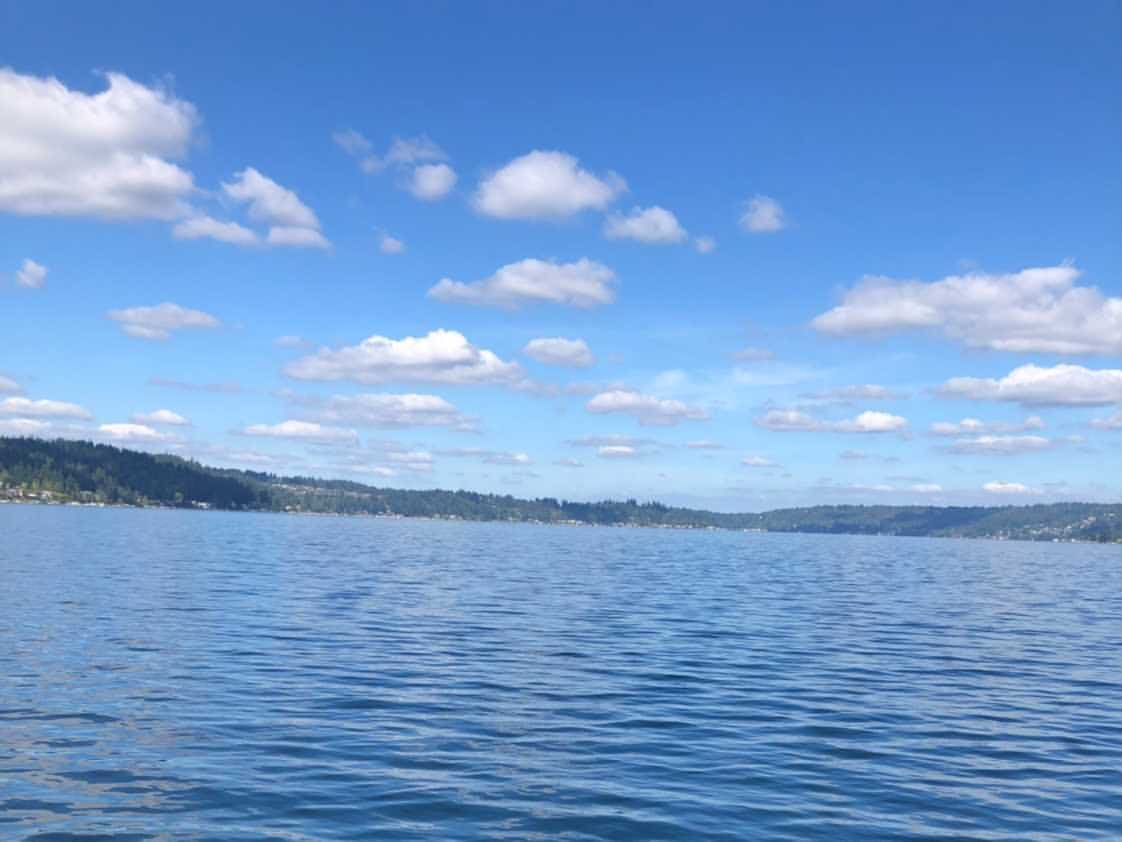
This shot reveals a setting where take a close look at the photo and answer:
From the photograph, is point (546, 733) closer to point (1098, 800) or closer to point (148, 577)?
point (1098, 800)

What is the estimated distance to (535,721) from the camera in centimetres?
2909

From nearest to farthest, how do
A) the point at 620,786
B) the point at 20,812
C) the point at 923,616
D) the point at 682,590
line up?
the point at 20,812 < the point at 620,786 < the point at 923,616 < the point at 682,590

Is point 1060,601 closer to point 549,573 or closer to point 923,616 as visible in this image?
point 923,616

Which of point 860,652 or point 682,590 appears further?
point 682,590

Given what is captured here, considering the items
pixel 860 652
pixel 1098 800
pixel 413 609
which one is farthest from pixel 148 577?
pixel 1098 800

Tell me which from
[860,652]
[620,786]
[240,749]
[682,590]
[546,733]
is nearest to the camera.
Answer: [620,786]

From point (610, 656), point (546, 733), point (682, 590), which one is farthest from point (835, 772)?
point (682, 590)

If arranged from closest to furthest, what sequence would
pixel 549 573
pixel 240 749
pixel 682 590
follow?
1. pixel 240 749
2. pixel 682 590
3. pixel 549 573

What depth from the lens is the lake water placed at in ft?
66.2

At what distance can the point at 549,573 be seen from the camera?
9719 cm

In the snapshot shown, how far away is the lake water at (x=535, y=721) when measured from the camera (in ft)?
66.2

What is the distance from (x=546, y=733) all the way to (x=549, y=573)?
69940mm

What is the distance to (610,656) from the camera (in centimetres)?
4212

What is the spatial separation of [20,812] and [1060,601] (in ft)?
279
